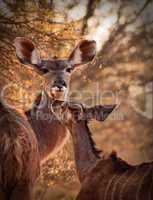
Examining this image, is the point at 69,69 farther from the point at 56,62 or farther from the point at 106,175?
the point at 106,175

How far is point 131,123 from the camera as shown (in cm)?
281

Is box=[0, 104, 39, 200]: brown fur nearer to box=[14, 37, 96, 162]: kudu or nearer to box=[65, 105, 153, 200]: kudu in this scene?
box=[65, 105, 153, 200]: kudu

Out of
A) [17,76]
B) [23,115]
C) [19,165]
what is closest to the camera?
[19,165]

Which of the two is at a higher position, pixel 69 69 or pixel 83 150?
pixel 69 69

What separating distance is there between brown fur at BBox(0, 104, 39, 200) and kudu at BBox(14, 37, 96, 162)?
0.32 meters

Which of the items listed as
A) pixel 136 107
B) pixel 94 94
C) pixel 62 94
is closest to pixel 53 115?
pixel 62 94

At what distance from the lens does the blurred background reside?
2689 mm

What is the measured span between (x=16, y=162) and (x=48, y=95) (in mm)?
551

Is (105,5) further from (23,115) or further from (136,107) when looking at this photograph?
(23,115)

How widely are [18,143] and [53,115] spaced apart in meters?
0.49

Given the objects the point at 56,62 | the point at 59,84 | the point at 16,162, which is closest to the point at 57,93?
the point at 59,84

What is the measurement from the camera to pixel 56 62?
2559 mm

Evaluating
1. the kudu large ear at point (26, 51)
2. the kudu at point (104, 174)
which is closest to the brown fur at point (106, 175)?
the kudu at point (104, 174)

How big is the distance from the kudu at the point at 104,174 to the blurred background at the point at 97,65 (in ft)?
1.23
